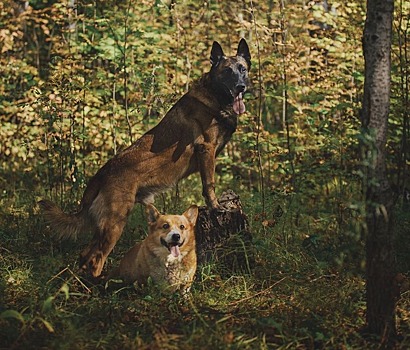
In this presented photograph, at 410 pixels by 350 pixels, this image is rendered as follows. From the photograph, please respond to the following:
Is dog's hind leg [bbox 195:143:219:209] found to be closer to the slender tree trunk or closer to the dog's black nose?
the dog's black nose

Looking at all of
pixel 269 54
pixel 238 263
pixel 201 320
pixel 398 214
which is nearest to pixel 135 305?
pixel 201 320

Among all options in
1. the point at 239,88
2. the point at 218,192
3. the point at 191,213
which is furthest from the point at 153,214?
the point at 218,192

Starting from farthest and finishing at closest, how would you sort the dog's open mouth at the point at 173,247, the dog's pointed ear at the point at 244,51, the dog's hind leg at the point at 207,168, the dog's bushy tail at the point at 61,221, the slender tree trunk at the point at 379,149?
the dog's pointed ear at the point at 244,51 < the dog's hind leg at the point at 207,168 < the dog's bushy tail at the point at 61,221 < the dog's open mouth at the point at 173,247 < the slender tree trunk at the point at 379,149

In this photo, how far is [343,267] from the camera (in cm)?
524

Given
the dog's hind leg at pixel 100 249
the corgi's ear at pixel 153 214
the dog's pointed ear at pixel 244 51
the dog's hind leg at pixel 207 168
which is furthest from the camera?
the dog's pointed ear at pixel 244 51

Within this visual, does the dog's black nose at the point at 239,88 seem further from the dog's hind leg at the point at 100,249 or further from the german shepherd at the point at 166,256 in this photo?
the dog's hind leg at the point at 100,249

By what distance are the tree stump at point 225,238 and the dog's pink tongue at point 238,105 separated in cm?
83

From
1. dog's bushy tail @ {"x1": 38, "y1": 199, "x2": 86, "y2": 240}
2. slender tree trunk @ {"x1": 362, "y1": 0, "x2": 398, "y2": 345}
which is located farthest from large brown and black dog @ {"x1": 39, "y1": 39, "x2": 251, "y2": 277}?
slender tree trunk @ {"x1": 362, "y1": 0, "x2": 398, "y2": 345}

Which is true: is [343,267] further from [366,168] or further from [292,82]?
[292,82]

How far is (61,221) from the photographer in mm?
5445

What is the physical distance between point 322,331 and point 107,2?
6.40m

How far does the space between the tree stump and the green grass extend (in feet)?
0.28

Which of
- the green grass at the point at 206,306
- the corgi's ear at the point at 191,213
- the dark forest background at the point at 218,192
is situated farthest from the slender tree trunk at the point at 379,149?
the corgi's ear at the point at 191,213

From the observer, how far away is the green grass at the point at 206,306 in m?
3.72
